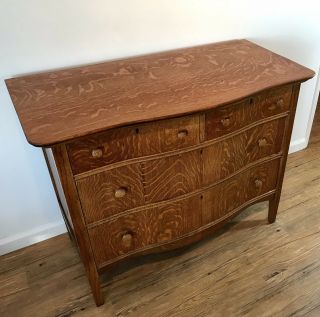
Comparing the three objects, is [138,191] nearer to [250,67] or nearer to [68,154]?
[68,154]

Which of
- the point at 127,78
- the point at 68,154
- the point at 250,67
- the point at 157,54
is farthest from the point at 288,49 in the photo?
the point at 68,154

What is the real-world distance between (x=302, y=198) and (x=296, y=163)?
35 centimetres

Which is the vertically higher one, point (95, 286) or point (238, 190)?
point (238, 190)

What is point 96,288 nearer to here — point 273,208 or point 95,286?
point 95,286

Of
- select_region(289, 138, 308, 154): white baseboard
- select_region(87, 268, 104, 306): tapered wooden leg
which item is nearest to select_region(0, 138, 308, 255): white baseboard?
select_region(87, 268, 104, 306): tapered wooden leg

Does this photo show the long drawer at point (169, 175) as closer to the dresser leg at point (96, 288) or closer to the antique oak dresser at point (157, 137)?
the antique oak dresser at point (157, 137)

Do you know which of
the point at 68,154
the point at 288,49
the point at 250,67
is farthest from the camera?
the point at 288,49

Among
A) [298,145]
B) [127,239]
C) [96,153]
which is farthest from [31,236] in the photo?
[298,145]

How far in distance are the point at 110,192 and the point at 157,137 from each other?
26 centimetres

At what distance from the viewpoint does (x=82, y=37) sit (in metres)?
1.33

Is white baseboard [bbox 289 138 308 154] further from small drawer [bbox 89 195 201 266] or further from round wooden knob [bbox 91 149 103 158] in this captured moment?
round wooden knob [bbox 91 149 103 158]

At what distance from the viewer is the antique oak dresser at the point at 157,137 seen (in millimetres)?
1024

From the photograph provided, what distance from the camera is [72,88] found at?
1.18 metres

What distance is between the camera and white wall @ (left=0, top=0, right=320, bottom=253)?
1250 millimetres
